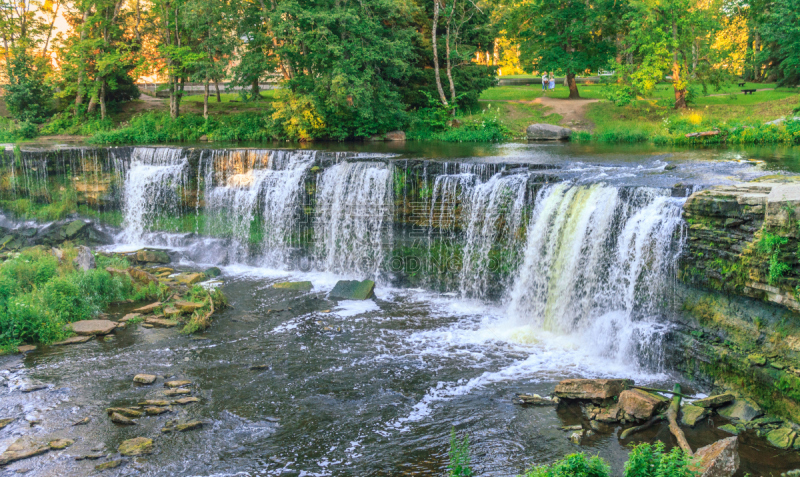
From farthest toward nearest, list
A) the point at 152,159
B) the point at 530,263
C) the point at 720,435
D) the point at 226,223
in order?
the point at 152,159 < the point at 226,223 < the point at 530,263 < the point at 720,435

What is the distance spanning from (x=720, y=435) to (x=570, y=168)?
8991mm

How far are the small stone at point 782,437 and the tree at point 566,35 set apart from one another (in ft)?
79.3

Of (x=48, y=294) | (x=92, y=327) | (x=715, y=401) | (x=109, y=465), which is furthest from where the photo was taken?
(x=48, y=294)

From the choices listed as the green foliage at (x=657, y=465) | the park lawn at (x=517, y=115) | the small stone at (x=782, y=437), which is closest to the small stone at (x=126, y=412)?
the green foliage at (x=657, y=465)

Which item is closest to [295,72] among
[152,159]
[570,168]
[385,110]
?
[385,110]

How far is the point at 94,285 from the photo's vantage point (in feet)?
43.3

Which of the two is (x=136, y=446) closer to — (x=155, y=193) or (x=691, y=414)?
(x=691, y=414)

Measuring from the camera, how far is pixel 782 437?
7668 mm

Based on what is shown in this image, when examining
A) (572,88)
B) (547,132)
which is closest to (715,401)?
(547,132)

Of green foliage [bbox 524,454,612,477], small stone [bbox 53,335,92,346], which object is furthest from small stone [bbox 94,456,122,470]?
green foliage [bbox 524,454,612,477]

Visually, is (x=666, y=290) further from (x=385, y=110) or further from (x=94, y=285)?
(x=385, y=110)

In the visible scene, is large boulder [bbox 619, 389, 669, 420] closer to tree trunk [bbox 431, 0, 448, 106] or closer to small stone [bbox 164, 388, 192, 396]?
small stone [bbox 164, 388, 192, 396]

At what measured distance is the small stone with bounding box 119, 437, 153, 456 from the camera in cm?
746

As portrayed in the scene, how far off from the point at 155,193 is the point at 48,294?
7653mm
